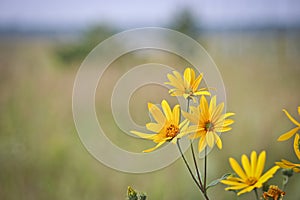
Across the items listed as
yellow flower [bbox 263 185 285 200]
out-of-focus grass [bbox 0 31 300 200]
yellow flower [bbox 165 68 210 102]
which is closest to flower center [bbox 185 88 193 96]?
yellow flower [bbox 165 68 210 102]

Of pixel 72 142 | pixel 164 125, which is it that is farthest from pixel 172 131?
pixel 72 142

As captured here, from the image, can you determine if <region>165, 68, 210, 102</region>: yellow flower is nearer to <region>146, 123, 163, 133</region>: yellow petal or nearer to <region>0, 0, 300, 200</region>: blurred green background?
<region>146, 123, 163, 133</region>: yellow petal

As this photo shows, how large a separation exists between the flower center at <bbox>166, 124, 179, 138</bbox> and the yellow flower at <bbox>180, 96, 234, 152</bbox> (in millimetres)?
15

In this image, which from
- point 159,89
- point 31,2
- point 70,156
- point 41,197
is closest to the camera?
point 41,197

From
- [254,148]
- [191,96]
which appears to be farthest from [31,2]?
[191,96]

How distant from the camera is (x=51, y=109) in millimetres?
2406

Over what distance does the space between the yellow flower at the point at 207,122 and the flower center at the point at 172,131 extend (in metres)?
0.01

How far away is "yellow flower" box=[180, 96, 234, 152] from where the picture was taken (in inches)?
12.6

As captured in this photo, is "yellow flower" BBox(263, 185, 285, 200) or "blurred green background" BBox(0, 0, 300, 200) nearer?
"yellow flower" BBox(263, 185, 285, 200)

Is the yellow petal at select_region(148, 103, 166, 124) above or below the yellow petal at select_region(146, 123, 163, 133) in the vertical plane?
above

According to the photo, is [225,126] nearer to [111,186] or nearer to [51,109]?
[111,186]

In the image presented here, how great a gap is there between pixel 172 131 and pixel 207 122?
1.1 inches

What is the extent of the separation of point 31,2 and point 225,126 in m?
4.13

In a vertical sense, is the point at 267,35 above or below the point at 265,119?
above
